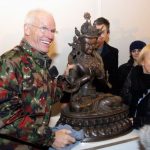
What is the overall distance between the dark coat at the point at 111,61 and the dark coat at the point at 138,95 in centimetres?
25

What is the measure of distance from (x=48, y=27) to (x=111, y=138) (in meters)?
0.61

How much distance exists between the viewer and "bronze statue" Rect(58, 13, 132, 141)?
4.96 ft

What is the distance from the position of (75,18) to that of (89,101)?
59 centimetres

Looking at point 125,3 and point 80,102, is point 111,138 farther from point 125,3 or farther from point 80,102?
point 125,3

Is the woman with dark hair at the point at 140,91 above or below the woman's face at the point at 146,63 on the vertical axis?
below

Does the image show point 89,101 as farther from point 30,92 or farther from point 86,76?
point 30,92

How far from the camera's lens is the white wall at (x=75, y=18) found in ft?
5.71

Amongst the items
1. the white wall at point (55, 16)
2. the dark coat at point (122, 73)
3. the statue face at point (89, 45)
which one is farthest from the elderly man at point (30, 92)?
the dark coat at point (122, 73)

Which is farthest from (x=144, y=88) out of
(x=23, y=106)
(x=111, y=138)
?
(x=23, y=106)

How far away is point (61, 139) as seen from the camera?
4.49 feet

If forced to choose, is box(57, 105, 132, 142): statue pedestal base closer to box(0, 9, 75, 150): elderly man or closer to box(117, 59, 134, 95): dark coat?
box(0, 9, 75, 150): elderly man

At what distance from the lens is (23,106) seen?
1.32 m

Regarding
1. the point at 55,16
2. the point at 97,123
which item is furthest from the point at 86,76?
the point at 55,16

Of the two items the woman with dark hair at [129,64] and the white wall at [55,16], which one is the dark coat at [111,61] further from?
the white wall at [55,16]
